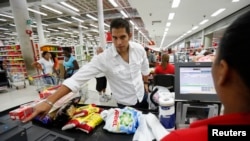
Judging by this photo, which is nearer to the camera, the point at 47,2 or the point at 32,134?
the point at 32,134

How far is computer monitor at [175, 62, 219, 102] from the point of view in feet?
3.39

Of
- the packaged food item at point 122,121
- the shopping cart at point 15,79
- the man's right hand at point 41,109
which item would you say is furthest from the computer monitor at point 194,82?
the shopping cart at point 15,79

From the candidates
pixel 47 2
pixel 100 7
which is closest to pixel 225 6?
pixel 100 7

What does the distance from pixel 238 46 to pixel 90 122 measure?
986mm

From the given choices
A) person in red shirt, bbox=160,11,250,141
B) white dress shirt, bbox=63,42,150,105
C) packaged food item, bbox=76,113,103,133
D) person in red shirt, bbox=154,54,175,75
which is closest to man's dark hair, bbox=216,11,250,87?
person in red shirt, bbox=160,11,250,141

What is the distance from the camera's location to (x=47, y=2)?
26.5ft

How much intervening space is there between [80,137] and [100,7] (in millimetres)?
9039

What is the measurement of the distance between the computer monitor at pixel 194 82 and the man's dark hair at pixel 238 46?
2.30 feet

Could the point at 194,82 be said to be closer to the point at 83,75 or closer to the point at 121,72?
the point at 121,72

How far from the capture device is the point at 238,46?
33 centimetres

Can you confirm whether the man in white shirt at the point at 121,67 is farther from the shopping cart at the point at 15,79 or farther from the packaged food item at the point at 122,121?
the shopping cart at the point at 15,79

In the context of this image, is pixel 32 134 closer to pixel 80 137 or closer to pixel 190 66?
pixel 80 137

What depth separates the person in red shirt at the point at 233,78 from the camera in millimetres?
325

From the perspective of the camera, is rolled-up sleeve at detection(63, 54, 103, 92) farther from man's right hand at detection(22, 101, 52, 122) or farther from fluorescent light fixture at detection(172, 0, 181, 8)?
fluorescent light fixture at detection(172, 0, 181, 8)
